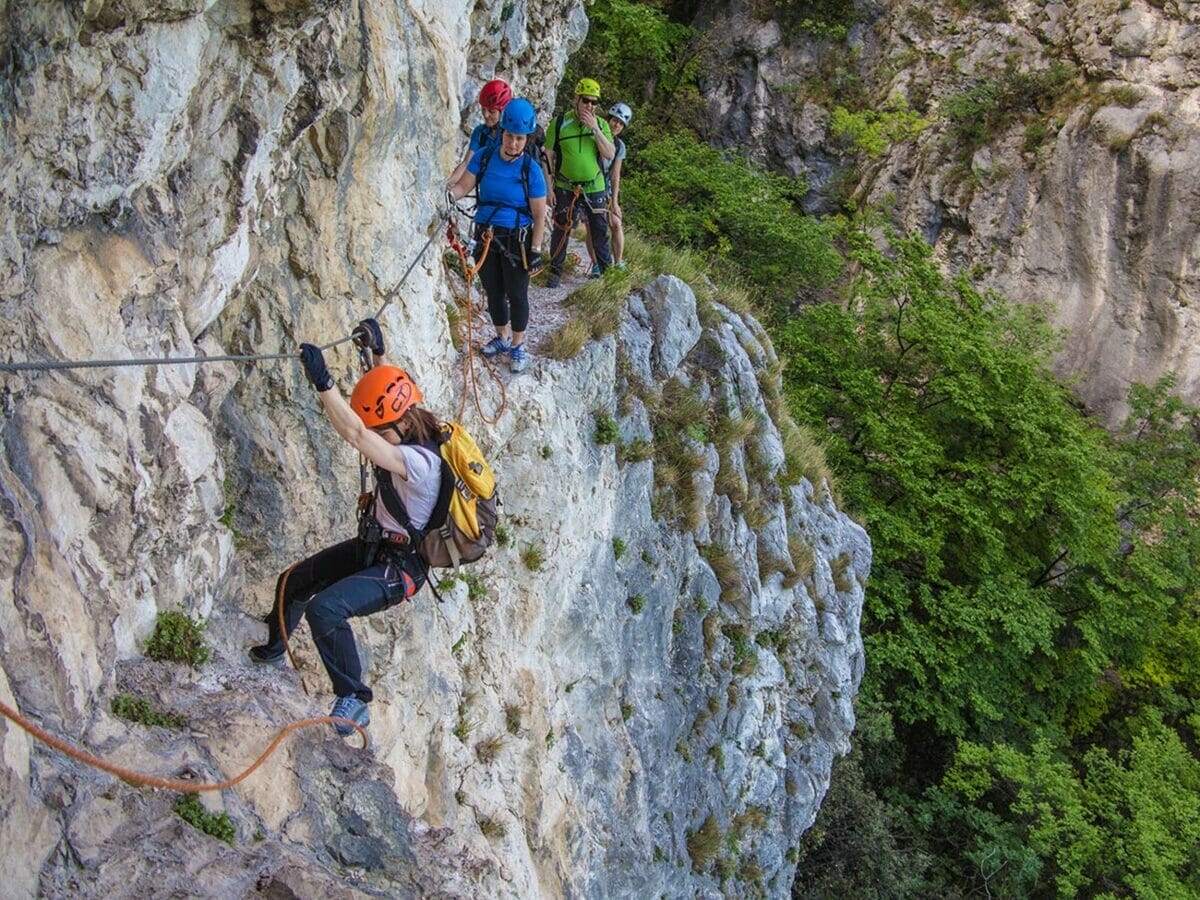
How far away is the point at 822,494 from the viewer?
40.0 feet

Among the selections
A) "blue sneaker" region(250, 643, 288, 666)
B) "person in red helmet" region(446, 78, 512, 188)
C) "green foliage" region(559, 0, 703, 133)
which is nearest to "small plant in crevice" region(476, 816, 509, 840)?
"blue sneaker" region(250, 643, 288, 666)

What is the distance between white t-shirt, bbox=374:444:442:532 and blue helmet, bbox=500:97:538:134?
2.89 metres

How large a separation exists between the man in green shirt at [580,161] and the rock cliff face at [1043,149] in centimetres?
1408

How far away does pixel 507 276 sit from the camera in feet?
23.4

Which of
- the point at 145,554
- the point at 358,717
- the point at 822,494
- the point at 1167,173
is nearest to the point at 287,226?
the point at 145,554

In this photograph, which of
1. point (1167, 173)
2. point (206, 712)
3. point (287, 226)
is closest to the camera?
point (206, 712)

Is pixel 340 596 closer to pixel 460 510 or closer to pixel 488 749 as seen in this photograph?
pixel 460 510

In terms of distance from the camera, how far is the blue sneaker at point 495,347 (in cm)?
763

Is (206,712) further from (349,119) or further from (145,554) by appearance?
(349,119)

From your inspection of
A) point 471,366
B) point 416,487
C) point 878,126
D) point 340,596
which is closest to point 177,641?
point 340,596

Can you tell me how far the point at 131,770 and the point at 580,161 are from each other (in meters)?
6.64

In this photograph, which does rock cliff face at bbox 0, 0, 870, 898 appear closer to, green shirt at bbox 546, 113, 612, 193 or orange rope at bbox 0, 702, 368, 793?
orange rope at bbox 0, 702, 368, 793

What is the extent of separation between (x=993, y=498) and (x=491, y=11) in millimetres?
11588

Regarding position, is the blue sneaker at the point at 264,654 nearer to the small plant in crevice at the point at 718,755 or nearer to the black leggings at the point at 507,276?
the black leggings at the point at 507,276
